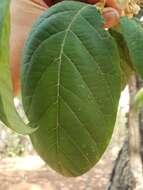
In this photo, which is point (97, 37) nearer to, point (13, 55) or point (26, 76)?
point (26, 76)

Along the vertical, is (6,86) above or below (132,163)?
above

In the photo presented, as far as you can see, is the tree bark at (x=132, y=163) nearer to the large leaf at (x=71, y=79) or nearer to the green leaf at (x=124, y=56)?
the green leaf at (x=124, y=56)

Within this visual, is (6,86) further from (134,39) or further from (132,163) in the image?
(132,163)

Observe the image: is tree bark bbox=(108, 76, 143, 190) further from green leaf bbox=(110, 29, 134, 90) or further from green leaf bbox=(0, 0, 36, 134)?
green leaf bbox=(0, 0, 36, 134)

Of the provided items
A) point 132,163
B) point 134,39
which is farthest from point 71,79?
point 132,163

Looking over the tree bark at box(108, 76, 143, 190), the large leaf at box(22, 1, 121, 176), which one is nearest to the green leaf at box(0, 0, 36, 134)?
the large leaf at box(22, 1, 121, 176)

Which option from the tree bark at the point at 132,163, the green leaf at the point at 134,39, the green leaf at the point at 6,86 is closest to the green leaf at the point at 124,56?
the green leaf at the point at 134,39

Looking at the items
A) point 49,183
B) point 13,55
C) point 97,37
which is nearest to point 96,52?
point 97,37
